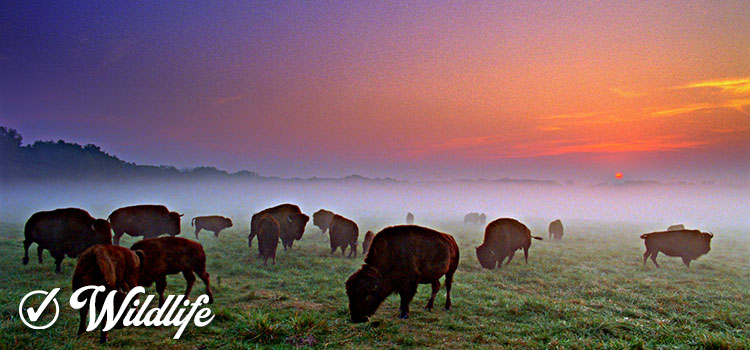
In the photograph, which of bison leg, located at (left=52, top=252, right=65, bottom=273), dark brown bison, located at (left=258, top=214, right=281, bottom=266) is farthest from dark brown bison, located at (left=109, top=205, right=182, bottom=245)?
dark brown bison, located at (left=258, top=214, right=281, bottom=266)

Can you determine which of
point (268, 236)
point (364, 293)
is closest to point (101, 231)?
point (268, 236)

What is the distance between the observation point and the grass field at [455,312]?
648 centimetres

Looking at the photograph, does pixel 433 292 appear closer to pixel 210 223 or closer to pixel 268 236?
pixel 268 236

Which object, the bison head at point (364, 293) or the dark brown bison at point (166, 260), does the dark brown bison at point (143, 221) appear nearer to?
the dark brown bison at point (166, 260)

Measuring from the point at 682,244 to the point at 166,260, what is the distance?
22.9m

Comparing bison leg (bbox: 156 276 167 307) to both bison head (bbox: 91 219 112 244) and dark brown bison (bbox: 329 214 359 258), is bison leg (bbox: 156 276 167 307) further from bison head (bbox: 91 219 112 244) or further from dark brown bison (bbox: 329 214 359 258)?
dark brown bison (bbox: 329 214 359 258)

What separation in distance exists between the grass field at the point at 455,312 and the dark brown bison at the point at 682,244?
1844 mm

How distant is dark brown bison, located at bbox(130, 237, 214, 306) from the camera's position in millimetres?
8055

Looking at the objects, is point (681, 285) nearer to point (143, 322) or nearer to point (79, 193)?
point (143, 322)

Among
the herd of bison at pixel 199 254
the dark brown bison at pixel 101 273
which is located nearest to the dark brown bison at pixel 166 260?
the herd of bison at pixel 199 254

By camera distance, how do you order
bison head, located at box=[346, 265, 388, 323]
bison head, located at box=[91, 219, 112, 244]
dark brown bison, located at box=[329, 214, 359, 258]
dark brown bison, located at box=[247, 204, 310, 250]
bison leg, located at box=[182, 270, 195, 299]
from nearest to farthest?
bison head, located at box=[346, 265, 388, 323]
bison leg, located at box=[182, 270, 195, 299]
bison head, located at box=[91, 219, 112, 244]
dark brown bison, located at box=[329, 214, 359, 258]
dark brown bison, located at box=[247, 204, 310, 250]

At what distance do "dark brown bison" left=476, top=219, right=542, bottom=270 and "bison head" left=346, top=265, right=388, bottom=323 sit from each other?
957cm

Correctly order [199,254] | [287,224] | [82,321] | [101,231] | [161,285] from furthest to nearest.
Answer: [287,224] < [101,231] < [199,254] < [161,285] < [82,321]

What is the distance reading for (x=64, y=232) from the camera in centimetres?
1216
